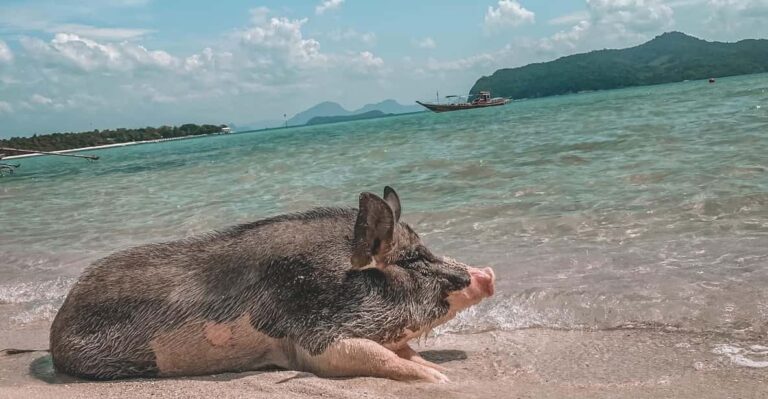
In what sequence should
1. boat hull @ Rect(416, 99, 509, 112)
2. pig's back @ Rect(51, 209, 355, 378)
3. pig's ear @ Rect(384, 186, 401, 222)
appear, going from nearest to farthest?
1. pig's back @ Rect(51, 209, 355, 378)
2. pig's ear @ Rect(384, 186, 401, 222)
3. boat hull @ Rect(416, 99, 509, 112)

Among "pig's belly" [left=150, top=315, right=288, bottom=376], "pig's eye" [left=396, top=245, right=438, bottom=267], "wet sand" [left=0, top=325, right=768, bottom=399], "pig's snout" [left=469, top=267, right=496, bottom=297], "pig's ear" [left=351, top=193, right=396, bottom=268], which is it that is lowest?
"wet sand" [left=0, top=325, right=768, bottom=399]

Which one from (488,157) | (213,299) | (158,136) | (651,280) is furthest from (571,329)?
(158,136)

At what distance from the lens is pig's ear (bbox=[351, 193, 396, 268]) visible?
4.44 m

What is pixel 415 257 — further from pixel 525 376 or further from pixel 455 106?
pixel 455 106

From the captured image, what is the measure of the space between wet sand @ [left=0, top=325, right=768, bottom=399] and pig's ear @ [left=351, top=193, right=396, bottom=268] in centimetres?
80

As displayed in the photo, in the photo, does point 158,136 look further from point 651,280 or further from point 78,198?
point 651,280

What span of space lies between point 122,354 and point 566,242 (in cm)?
584

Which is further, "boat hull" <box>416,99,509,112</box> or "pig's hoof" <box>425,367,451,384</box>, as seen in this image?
"boat hull" <box>416,99,509,112</box>

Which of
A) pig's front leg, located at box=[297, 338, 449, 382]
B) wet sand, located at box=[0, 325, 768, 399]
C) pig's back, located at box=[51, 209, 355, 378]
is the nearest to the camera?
wet sand, located at box=[0, 325, 768, 399]

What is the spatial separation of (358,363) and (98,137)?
16866 centimetres

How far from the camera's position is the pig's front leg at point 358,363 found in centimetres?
424

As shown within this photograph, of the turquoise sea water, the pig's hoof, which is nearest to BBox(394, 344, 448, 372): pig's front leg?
the pig's hoof

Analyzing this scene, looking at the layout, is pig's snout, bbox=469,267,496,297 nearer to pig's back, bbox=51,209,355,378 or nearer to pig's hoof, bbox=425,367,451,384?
pig's hoof, bbox=425,367,451,384

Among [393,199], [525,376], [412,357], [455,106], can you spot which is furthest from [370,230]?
[455,106]
